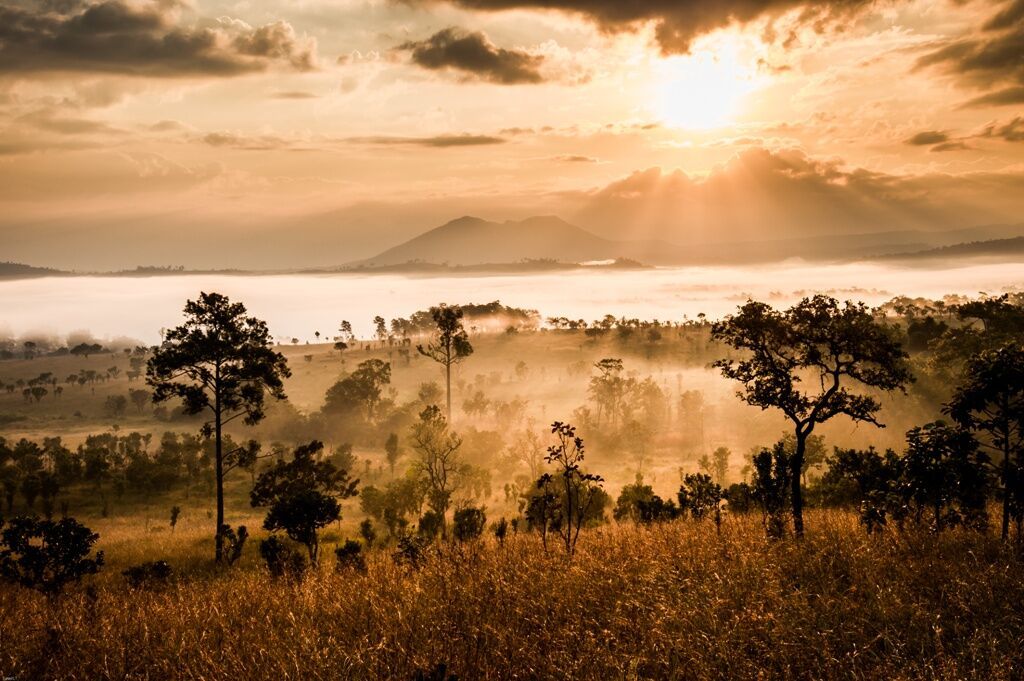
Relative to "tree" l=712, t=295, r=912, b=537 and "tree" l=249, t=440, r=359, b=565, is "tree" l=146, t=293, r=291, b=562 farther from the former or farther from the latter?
"tree" l=712, t=295, r=912, b=537

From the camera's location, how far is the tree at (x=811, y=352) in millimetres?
20375

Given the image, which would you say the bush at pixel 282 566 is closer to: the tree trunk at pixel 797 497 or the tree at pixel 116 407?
the tree trunk at pixel 797 497

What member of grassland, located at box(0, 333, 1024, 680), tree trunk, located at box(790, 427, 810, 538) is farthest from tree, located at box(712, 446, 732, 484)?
grassland, located at box(0, 333, 1024, 680)

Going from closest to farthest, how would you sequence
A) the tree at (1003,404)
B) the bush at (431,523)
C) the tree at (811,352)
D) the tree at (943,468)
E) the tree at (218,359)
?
1. the tree at (1003,404)
2. the tree at (943,468)
3. the tree at (811,352)
4. the tree at (218,359)
5. the bush at (431,523)

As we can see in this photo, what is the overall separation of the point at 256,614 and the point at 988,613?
442 inches

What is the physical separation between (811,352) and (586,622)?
1560 cm

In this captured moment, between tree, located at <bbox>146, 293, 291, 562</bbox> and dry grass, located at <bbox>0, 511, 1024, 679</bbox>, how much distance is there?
24535 millimetres

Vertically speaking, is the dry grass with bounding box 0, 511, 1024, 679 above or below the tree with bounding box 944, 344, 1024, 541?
below

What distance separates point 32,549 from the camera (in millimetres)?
18188

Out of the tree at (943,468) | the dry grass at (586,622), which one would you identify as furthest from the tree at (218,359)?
the tree at (943,468)

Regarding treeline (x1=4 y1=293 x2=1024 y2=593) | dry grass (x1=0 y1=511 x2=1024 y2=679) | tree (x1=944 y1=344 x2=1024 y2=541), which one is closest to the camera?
dry grass (x1=0 y1=511 x2=1024 y2=679)

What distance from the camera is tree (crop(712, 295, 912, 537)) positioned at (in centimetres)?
2038

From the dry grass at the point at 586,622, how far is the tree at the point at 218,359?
24535mm

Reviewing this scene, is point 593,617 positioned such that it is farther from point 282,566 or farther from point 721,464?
point 721,464
